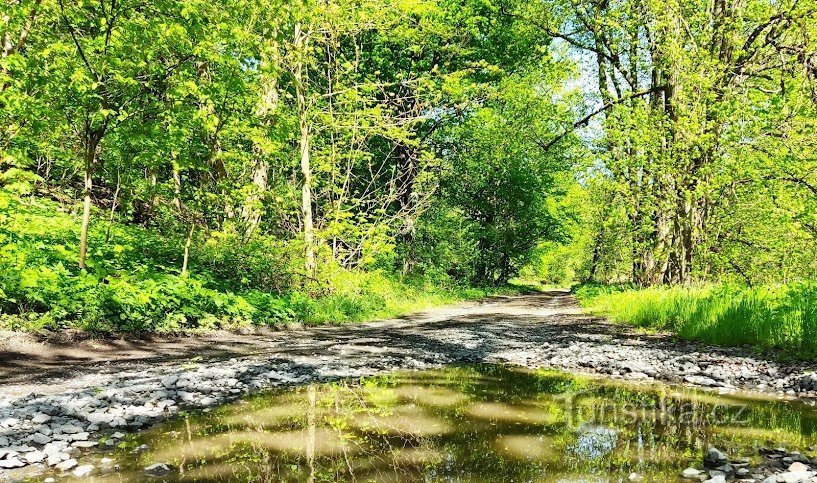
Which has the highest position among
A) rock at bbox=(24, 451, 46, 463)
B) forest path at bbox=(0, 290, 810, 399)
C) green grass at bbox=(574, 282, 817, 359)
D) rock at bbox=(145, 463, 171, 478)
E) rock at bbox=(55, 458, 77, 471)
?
green grass at bbox=(574, 282, 817, 359)

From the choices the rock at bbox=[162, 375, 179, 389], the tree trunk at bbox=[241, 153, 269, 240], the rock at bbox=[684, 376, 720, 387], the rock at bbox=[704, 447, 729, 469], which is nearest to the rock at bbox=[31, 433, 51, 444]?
the rock at bbox=[162, 375, 179, 389]

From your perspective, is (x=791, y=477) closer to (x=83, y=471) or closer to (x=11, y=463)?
(x=83, y=471)

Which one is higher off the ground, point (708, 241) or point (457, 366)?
point (708, 241)

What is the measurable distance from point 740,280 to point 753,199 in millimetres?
2735

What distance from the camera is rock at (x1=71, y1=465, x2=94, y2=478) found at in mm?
3316

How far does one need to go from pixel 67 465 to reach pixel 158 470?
645 millimetres

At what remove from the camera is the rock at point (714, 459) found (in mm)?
3471

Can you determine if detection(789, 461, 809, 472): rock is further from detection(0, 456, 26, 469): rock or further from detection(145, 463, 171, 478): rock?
detection(0, 456, 26, 469): rock

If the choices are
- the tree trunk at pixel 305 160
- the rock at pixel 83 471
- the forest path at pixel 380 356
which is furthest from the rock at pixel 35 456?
the tree trunk at pixel 305 160

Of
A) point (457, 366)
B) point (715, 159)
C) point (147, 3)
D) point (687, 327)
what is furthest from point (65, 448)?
point (715, 159)

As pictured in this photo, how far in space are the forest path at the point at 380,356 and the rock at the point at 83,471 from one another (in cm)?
244

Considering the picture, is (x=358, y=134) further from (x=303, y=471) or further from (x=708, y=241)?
(x=303, y=471)

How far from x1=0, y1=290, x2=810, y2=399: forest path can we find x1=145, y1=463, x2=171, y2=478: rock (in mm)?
2771

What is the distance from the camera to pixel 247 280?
13.3 metres
